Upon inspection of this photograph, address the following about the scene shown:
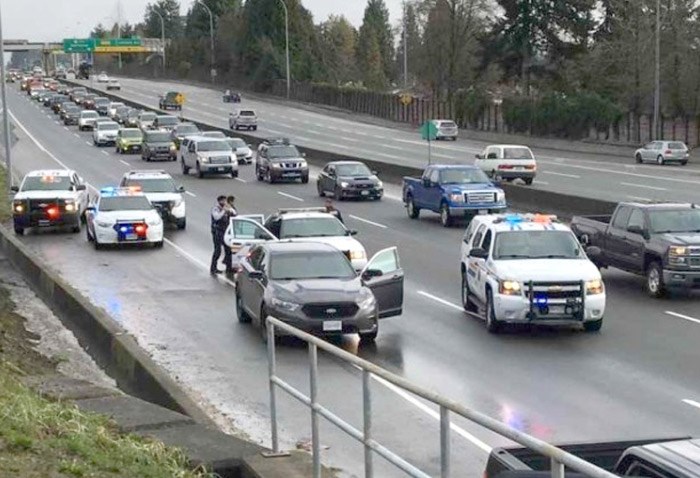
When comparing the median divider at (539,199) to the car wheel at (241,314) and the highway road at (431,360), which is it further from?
the car wheel at (241,314)

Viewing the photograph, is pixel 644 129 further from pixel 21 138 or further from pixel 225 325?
pixel 225 325

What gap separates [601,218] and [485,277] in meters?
7.79

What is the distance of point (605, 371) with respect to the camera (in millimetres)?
16500

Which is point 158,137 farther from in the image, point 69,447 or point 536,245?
point 69,447

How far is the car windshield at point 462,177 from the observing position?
1515 inches

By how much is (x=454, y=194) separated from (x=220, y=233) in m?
11.3

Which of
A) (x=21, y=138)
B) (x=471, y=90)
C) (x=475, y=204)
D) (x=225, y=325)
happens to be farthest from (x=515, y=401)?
(x=471, y=90)

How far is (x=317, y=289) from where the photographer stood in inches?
733

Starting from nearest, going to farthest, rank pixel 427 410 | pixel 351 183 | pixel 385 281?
pixel 427 410, pixel 385 281, pixel 351 183

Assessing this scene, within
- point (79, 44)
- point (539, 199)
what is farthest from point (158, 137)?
point (79, 44)

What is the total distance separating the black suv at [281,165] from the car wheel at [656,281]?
31470 millimetres

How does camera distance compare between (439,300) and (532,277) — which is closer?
(532,277)

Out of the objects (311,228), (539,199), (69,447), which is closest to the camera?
(69,447)

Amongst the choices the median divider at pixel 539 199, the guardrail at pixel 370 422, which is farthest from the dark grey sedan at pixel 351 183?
the guardrail at pixel 370 422
